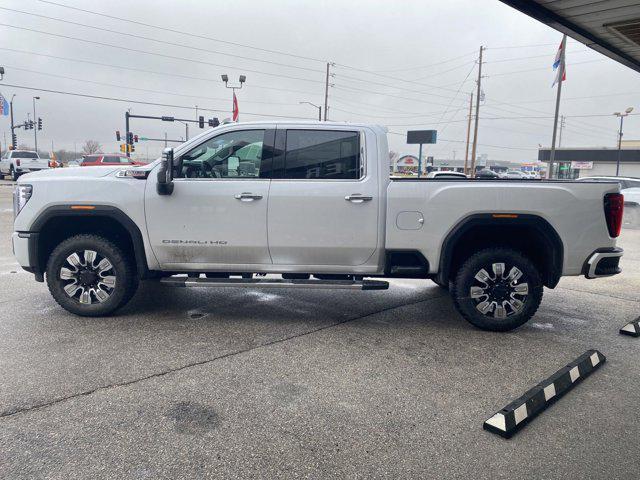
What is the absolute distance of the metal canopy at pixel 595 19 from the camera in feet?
18.0

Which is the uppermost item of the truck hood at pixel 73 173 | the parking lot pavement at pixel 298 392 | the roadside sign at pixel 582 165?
the roadside sign at pixel 582 165

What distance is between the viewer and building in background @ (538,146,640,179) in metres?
51.5

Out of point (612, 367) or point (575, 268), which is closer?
point (612, 367)

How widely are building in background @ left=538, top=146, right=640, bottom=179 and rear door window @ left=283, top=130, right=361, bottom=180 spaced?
53.0 m

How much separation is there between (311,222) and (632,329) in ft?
11.8

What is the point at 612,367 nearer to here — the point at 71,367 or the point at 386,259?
the point at 386,259

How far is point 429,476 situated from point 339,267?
263 centimetres

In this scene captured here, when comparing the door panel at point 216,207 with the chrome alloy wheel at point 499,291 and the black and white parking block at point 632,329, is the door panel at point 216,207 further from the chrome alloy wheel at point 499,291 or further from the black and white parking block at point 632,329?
the black and white parking block at point 632,329

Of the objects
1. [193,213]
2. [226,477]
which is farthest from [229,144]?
[226,477]

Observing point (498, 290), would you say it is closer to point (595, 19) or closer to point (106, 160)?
point (595, 19)

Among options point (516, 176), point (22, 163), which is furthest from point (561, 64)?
point (22, 163)

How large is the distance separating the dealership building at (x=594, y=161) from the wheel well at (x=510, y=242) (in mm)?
52669

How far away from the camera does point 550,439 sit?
9.78 feet

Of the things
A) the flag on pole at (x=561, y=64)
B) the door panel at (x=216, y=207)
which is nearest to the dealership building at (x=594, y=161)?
the flag on pole at (x=561, y=64)
